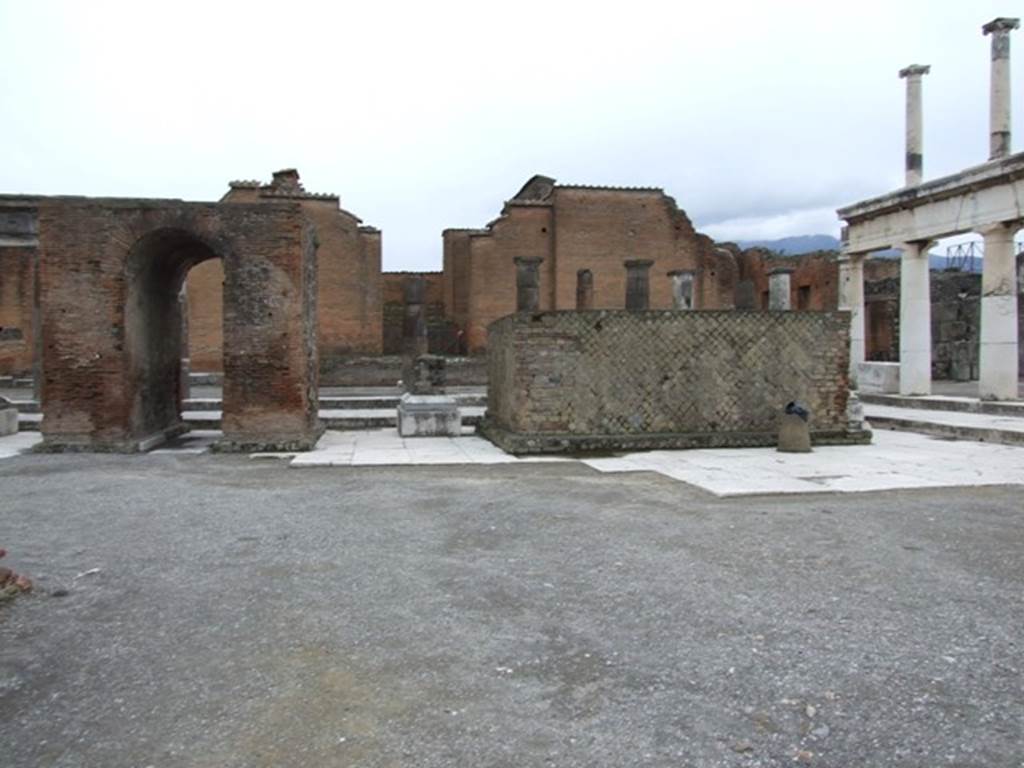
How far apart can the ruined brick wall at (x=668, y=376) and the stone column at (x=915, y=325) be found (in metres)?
7.02

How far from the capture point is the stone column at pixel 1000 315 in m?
15.4

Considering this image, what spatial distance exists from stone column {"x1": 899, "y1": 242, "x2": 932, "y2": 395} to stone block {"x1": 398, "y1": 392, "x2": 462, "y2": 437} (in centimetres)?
1094

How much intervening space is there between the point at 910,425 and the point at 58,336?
14.2 m

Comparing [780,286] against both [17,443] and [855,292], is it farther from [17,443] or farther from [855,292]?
[17,443]

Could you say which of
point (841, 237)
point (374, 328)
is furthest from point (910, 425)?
point (374, 328)

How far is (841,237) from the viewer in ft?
67.1

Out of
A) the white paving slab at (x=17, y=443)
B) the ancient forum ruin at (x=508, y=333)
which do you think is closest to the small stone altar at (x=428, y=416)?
the ancient forum ruin at (x=508, y=333)

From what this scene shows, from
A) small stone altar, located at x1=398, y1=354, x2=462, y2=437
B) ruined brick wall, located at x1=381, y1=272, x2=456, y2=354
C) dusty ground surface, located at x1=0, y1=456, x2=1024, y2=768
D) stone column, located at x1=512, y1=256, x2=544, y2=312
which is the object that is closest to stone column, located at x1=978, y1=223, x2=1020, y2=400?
stone column, located at x1=512, y1=256, x2=544, y2=312

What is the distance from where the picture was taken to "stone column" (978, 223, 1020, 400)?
50.5ft

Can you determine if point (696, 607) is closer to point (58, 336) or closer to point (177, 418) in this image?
point (58, 336)

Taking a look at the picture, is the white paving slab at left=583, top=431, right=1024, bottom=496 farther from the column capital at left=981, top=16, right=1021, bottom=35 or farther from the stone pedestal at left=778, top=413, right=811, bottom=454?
the column capital at left=981, top=16, right=1021, bottom=35

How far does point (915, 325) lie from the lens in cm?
1811

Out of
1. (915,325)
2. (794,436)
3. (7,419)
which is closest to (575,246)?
(915,325)

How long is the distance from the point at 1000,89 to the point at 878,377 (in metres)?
7.03
